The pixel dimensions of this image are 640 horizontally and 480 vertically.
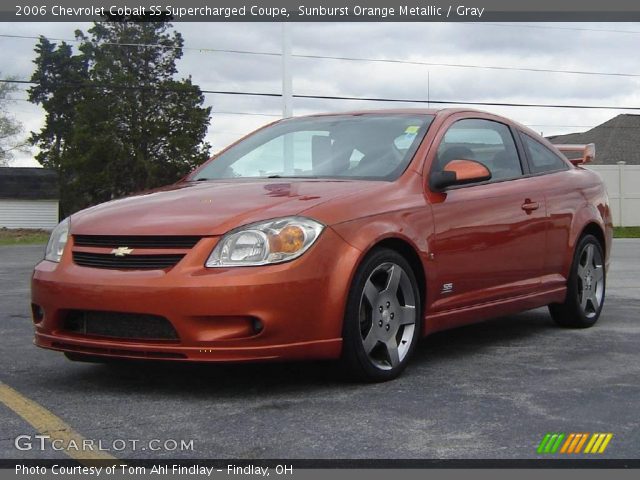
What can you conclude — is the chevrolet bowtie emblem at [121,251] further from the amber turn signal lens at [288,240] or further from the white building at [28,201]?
the white building at [28,201]

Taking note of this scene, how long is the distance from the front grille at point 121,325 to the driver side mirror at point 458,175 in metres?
1.83

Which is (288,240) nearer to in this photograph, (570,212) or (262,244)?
(262,244)

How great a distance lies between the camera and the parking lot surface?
3799 mm

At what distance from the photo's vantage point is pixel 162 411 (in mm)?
4363

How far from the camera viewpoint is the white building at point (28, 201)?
58219 mm

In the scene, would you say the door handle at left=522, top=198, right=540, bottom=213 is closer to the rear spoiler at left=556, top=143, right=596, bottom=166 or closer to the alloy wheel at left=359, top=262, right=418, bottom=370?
the alloy wheel at left=359, top=262, right=418, bottom=370

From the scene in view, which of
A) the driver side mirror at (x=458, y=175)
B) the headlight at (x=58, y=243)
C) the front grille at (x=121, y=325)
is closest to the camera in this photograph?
the front grille at (x=121, y=325)

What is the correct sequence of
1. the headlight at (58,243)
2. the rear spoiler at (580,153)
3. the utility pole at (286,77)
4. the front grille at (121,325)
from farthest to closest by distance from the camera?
the utility pole at (286,77)
the rear spoiler at (580,153)
the headlight at (58,243)
the front grille at (121,325)

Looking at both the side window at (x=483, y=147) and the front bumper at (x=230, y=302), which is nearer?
the front bumper at (x=230, y=302)

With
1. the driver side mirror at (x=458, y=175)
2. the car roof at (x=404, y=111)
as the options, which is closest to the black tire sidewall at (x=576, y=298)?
the car roof at (x=404, y=111)

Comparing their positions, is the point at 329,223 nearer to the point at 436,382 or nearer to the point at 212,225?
the point at 212,225

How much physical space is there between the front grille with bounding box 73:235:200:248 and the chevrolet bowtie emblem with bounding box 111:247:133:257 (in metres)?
0.02

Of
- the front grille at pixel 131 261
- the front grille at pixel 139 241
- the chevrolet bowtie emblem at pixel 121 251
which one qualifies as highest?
the front grille at pixel 139 241

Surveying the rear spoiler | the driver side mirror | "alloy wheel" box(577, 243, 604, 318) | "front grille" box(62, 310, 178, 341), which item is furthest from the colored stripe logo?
the rear spoiler
